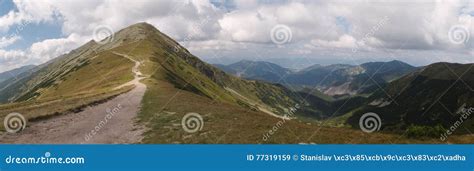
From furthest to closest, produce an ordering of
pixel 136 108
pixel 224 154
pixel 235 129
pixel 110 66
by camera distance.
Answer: pixel 110 66 → pixel 136 108 → pixel 235 129 → pixel 224 154

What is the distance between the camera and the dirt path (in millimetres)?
41031

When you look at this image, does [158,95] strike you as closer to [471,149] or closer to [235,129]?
[235,129]

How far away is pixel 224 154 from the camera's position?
26719 millimetres

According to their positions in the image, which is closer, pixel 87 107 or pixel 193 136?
pixel 193 136

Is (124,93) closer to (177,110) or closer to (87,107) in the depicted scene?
(87,107)

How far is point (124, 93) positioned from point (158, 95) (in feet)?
39.7

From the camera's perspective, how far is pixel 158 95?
72.6 metres

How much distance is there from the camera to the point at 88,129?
47.3 metres

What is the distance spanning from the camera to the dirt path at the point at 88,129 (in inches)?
1615

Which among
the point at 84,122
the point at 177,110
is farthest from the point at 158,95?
the point at 84,122

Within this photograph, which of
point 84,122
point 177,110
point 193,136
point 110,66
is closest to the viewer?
point 193,136

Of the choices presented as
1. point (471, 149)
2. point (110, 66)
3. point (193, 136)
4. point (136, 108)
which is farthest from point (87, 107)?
point (110, 66)

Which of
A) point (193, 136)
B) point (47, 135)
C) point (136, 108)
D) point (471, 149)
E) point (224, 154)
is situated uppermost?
point (136, 108)

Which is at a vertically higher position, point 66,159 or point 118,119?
point 118,119
